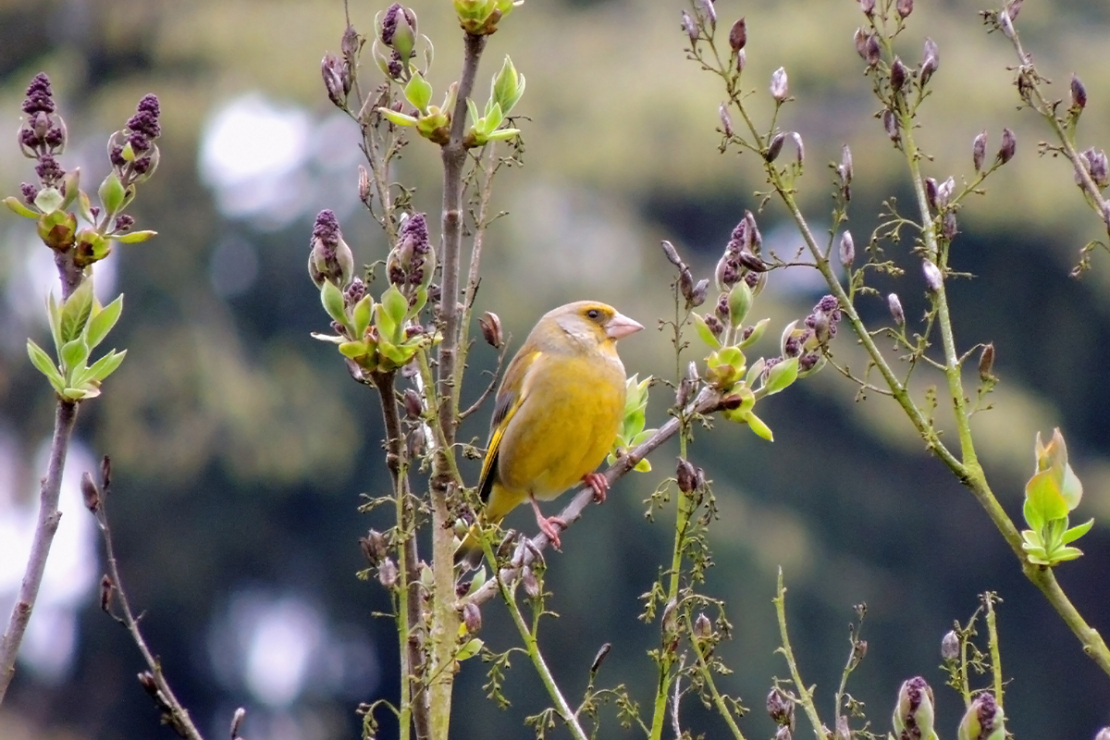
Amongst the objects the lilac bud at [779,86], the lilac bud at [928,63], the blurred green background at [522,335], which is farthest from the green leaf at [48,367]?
the blurred green background at [522,335]

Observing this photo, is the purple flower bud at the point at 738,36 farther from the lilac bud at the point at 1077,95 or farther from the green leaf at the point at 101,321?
the green leaf at the point at 101,321

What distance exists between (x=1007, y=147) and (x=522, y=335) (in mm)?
14394

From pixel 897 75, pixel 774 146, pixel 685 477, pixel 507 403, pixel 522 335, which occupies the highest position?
pixel 897 75

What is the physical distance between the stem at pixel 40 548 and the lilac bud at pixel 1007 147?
1664 millimetres

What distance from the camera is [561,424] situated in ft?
15.5

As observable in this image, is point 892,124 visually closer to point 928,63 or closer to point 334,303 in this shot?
point 928,63

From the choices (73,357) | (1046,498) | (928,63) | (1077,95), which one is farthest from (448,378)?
(1077,95)

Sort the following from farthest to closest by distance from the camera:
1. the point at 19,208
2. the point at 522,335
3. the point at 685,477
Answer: the point at 522,335 < the point at 685,477 < the point at 19,208

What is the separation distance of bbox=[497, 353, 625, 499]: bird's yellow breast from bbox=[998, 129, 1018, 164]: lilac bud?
2164 millimetres

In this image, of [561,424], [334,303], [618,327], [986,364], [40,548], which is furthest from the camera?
[618,327]

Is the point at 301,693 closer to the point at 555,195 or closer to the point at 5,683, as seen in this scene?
the point at 555,195

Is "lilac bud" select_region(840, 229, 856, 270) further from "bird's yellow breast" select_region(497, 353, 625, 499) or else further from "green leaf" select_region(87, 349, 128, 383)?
"bird's yellow breast" select_region(497, 353, 625, 499)

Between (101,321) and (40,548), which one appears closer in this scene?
(40,548)

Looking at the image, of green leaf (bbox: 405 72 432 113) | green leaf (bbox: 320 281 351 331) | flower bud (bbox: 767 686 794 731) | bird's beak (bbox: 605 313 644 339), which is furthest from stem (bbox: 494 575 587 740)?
bird's beak (bbox: 605 313 644 339)
